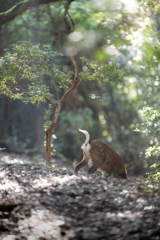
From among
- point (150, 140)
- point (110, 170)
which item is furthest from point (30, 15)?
point (110, 170)

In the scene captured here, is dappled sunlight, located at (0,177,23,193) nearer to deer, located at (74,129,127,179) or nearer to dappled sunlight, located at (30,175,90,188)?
dappled sunlight, located at (30,175,90,188)

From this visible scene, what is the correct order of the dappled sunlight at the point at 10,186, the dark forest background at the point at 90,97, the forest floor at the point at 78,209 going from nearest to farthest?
the forest floor at the point at 78,209 → the dappled sunlight at the point at 10,186 → the dark forest background at the point at 90,97

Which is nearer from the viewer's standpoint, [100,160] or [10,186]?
[10,186]

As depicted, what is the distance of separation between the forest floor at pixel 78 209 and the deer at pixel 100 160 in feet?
2.08

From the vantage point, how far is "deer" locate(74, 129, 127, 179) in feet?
13.9

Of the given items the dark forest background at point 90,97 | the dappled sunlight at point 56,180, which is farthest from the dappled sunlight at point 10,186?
the dark forest background at point 90,97

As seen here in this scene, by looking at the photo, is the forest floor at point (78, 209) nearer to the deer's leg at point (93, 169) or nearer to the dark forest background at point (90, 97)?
the deer's leg at point (93, 169)

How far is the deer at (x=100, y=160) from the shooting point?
4.24 m

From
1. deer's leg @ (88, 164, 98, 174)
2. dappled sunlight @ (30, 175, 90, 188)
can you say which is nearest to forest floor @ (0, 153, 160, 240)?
dappled sunlight @ (30, 175, 90, 188)

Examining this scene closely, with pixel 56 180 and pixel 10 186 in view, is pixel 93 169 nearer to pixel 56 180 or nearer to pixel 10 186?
pixel 56 180

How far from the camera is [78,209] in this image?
2777 millimetres

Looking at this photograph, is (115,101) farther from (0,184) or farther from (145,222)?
(145,222)

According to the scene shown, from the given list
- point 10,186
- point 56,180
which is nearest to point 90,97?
point 56,180

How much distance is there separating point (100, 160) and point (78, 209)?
1.55m
